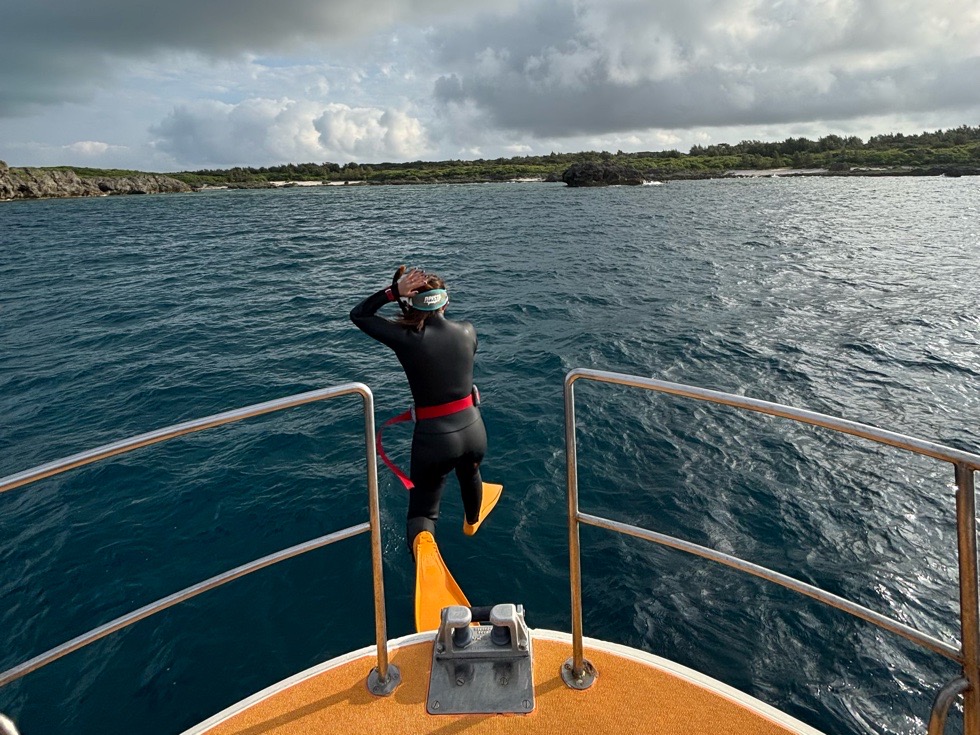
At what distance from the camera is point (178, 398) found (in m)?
11.1

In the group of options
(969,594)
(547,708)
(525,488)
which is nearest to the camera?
(969,594)

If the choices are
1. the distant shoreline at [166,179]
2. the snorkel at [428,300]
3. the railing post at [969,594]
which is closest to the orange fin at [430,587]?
the snorkel at [428,300]

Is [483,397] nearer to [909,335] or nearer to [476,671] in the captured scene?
[476,671]

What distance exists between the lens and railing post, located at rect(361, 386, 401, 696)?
2.79m

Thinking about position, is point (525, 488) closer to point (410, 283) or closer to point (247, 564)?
point (410, 283)

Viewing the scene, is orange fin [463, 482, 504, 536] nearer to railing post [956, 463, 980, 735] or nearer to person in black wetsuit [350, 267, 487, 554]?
person in black wetsuit [350, 267, 487, 554]

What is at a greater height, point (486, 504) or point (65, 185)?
point (486, 504)

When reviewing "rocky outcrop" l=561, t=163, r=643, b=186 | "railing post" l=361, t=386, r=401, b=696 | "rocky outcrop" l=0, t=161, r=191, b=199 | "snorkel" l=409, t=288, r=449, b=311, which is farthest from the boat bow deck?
"rocky outcrop" l=0, t=161, r=191, b=199

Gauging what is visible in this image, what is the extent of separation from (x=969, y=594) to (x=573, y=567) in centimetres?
163

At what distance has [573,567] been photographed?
3.04 meters

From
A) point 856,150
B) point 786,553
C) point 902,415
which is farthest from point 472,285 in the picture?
point 856,150

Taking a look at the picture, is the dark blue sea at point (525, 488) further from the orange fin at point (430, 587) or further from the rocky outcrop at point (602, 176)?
the rocky outcrop at point (602, 176)

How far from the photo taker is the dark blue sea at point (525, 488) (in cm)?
508

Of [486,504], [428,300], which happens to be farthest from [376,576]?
[486,504]
